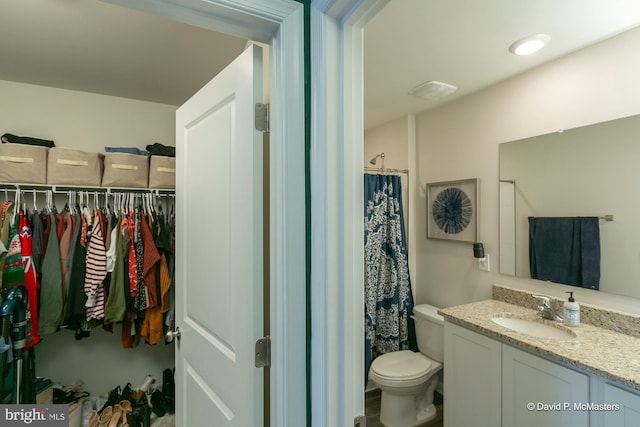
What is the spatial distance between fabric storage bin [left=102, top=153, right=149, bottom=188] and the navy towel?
105 inches

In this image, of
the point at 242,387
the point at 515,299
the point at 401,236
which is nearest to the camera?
the point at 242,387

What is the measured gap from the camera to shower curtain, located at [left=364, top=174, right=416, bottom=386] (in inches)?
98.6

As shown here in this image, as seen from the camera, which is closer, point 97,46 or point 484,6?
point 484,6

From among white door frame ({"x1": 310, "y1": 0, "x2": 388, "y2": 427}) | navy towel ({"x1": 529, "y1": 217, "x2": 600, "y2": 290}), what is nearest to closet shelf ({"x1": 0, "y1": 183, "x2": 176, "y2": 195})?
white door frame ({"x1": 310, "y1": 0, "x2": 388, "y2": 427})

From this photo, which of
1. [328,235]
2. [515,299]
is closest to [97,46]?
[328,235]

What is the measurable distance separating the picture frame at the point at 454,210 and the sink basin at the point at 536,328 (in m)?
0.61

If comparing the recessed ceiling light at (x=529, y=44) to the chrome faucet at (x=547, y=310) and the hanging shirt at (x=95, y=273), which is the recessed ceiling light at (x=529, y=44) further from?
the hanging shirt at (x=95, y=273)

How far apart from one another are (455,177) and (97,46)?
8.14 ft

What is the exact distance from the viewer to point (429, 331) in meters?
2.34

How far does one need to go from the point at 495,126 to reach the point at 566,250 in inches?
35.7

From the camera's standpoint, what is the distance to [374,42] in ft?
5.29

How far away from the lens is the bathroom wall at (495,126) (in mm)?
1582

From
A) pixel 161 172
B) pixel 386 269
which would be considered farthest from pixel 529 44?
pixel 161 172

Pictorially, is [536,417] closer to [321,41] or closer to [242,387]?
[242,387]
